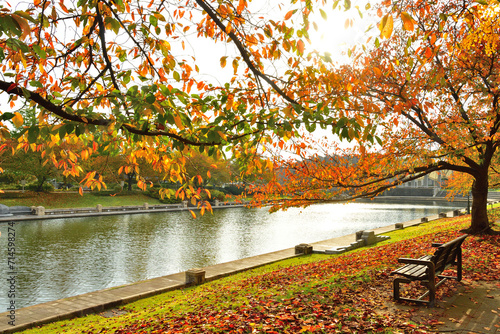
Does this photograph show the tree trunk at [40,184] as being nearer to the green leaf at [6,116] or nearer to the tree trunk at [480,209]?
the tree trunk at [480,209]

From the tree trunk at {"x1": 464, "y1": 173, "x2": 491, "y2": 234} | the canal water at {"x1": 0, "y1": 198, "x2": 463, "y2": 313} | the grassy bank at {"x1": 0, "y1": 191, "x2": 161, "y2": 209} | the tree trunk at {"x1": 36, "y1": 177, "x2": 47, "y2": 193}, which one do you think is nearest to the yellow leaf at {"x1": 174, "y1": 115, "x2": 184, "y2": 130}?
the canal water at {"x1": 0, "y1": 198, "x2": 463, "y2": 313}

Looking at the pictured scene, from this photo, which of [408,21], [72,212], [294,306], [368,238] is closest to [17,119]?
[408,21]

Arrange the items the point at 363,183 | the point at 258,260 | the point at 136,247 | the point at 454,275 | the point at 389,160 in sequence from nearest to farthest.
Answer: the point at 454,275
the point at 389,160
the point at 363,183
the point at 258,260
the point at 136,247

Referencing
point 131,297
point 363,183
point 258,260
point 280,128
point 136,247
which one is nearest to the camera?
point 280,128

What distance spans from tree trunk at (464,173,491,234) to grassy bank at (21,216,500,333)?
11.2 ft

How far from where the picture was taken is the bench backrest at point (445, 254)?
247 inches

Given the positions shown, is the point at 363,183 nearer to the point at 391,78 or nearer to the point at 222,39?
the point at 391,78

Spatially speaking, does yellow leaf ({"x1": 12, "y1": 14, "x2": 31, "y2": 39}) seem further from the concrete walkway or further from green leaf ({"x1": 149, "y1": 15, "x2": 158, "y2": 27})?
the concrete walkway

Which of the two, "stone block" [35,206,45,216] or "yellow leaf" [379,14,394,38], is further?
"stone block" [35,206,45,216]

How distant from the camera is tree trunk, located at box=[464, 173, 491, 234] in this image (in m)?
13.9

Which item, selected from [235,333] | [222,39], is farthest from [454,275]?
[222,39]

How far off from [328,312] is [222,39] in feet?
16.4

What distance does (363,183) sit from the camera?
39.8 feet

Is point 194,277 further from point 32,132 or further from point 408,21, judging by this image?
point 408,21
